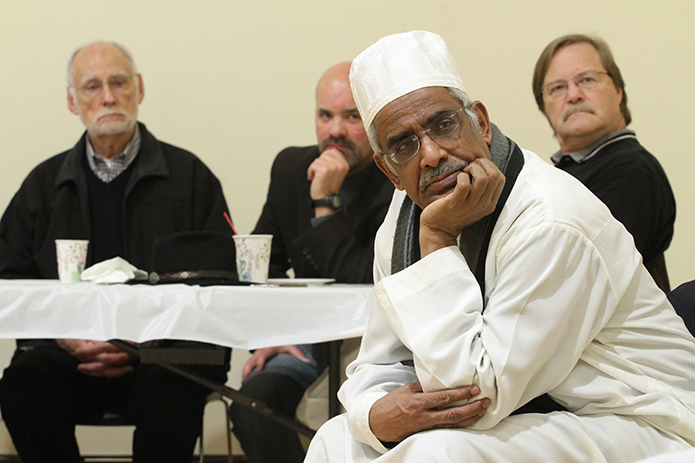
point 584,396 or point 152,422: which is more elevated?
point 584,396

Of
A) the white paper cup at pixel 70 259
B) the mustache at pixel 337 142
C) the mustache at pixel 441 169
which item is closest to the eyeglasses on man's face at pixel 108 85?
the mustache at pixel 337 142

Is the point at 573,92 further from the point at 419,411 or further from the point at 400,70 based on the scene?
the point at 419,411

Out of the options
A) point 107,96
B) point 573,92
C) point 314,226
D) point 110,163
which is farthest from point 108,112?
point 573,92

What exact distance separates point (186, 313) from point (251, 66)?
82.1 inches

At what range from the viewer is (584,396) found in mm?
1249

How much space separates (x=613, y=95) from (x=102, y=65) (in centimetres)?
216

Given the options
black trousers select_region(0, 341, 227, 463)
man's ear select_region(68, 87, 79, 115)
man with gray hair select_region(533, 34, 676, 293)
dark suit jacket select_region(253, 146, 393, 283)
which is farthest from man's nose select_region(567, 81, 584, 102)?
man's ear select_region(68, 87, 79, 115)

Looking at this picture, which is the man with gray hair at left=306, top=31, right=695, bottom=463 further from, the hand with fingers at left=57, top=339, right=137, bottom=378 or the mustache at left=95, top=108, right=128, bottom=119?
the mustache at left=95, top=108, right=128, bottom=119

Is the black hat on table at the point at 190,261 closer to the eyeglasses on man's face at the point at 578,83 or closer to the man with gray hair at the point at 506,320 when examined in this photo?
the man with gray hair at the point at 506,320

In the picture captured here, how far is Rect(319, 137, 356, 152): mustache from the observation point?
2820 mm

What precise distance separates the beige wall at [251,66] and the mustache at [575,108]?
985 millimetres

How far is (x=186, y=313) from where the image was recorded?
1.90 metres

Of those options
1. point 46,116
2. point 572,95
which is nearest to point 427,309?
point 572,95

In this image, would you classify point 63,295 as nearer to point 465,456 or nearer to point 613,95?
point 465,456
